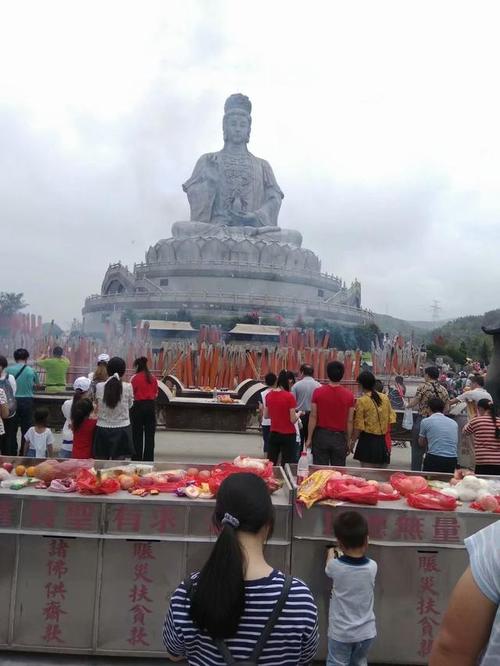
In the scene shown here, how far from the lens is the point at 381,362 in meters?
17.8

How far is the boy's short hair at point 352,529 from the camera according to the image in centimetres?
252

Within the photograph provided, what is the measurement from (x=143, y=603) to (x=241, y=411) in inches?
292

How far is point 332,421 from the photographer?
516 centimetres

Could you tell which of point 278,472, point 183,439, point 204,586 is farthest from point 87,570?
point 183,439

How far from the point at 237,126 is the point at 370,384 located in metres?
29.6

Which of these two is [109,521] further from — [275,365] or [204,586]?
[275,365]

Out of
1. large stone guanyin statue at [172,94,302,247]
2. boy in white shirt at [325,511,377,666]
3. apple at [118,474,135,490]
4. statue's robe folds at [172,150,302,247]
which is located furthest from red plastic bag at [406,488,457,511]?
statue's robe folds at [172,150,302,247]

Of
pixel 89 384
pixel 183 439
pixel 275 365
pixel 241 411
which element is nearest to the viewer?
pixel 89 384

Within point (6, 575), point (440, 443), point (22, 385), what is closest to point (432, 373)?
point (440, 443)

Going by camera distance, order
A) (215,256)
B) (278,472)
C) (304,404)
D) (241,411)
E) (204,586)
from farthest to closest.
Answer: (215,256) → (241,411) → (304,404) → (278,472) → (204,586)

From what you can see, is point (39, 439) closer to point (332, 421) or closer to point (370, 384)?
point (332, 421)

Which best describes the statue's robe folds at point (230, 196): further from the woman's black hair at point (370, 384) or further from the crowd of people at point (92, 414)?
the woman's black hair at point (370, 384)

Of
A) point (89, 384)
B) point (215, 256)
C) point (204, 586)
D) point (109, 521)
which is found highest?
point (215, 256)

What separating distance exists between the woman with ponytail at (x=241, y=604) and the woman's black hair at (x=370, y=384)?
367cm
